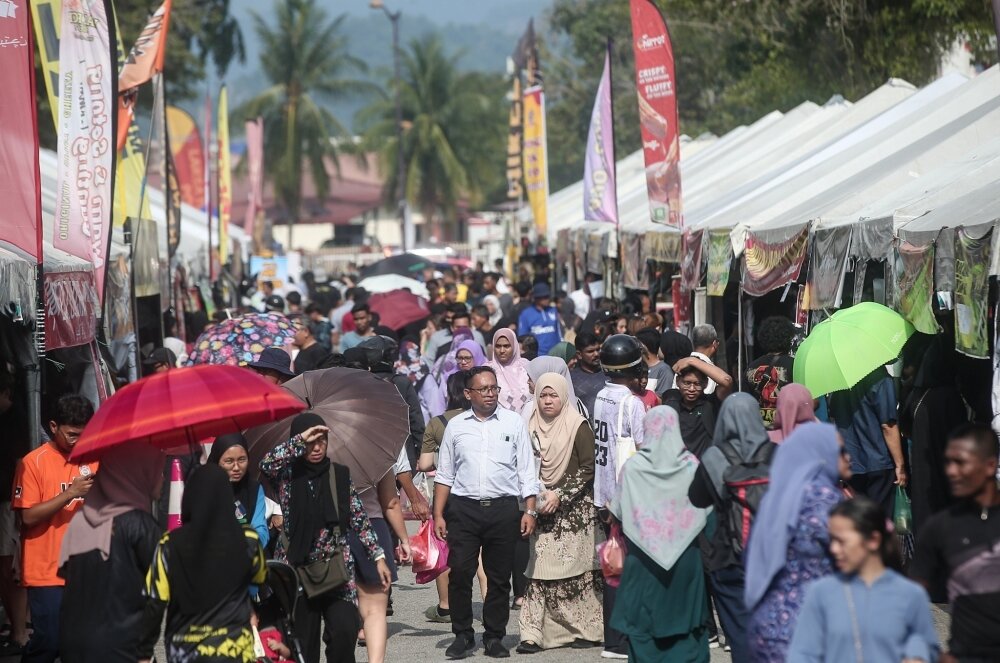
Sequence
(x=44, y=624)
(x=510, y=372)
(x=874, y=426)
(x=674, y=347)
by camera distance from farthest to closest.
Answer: (x=674, y=347), (x=510, y=372), (x=874, y=426), (x=44, y=624)

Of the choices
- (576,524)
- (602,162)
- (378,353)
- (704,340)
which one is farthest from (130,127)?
(576,524)

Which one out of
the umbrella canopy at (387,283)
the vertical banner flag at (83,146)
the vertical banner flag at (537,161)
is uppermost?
the vertical banner flag at (537,161)

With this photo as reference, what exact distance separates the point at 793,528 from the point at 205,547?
86.1 inches

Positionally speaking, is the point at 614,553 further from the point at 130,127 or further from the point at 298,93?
the point at 298,93

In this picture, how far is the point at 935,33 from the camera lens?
23562mm

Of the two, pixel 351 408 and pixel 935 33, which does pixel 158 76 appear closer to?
pixel 351 408

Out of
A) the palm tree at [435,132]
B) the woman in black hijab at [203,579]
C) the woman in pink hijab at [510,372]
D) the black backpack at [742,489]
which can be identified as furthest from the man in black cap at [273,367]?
the palm tree at [435,132]

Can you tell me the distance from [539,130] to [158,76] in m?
11.8

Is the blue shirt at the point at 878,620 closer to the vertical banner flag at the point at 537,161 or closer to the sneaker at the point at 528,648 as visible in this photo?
the sneaker at the point at 528,648

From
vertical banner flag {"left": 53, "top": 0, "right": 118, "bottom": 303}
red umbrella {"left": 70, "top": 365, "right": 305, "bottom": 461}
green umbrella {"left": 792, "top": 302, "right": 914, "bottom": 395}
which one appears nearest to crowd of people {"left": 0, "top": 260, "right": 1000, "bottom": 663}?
red umbrella {"left": 70, "top": 365, "right": 305, "bottom": 461}

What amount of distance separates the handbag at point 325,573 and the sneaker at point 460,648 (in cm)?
153

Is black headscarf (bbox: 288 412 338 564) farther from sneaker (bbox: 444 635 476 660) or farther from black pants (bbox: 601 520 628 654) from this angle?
black pants (bbox: 601 520 628 654)

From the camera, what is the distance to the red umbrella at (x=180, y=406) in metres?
5.79

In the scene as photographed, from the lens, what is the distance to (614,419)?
841cm
